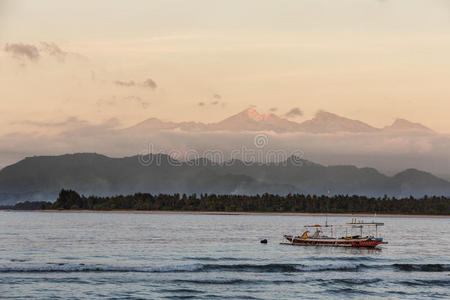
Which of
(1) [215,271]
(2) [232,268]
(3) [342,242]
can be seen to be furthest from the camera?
(3) [342,242]

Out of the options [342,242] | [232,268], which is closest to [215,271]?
[232,268]

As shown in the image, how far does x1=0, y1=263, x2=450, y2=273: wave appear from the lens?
8525 centimetres

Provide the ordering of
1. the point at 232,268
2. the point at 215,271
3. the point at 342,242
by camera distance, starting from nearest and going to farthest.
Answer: the point at 215,271, the point at 232,268, the point at 342,242

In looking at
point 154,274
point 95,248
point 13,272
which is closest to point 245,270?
point 154,274

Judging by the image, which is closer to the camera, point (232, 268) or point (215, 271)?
point (215, 271)

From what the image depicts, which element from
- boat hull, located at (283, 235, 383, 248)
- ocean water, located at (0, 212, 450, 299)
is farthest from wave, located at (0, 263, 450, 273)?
boat hull, located at (283, 235, 383, 248)

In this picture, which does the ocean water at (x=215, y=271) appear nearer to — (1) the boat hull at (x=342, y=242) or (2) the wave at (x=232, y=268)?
(2) the wave at (x=232, y=268)

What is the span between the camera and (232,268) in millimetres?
90312

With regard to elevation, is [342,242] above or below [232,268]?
above

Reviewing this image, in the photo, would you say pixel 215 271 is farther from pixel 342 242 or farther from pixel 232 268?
pixel 342 242

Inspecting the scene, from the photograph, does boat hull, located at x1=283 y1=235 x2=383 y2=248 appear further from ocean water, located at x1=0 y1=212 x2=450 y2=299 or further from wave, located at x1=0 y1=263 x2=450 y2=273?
wave, located at x1=0 y1=263 x2=450 y2=273

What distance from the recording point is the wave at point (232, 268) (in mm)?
85250

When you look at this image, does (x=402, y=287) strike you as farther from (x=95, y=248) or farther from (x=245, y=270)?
(x=95, y=248)

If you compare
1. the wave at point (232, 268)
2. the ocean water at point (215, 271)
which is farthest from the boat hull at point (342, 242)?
the wave at point (232, 268)
